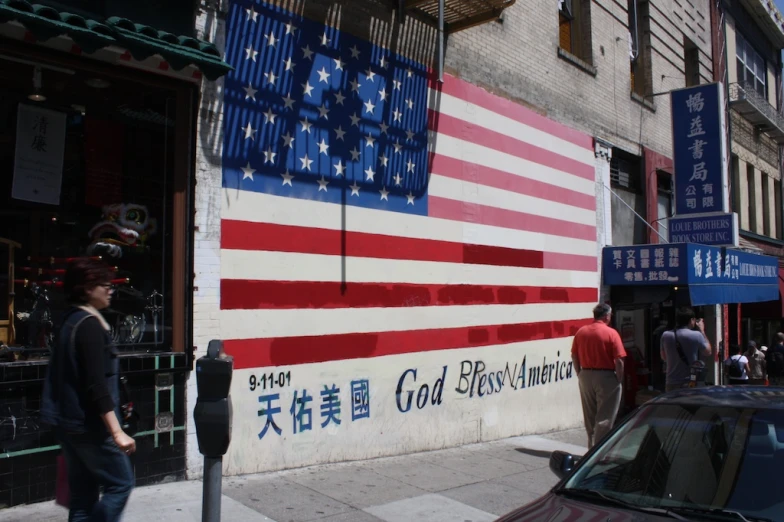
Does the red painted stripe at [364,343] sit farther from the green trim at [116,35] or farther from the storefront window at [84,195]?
the green trim at [116,35]

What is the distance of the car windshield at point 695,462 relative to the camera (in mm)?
3307

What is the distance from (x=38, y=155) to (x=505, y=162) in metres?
6.35

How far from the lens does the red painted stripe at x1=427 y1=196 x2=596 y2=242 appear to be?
9.13 metres

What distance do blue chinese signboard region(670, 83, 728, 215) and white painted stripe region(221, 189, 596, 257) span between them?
3.73m

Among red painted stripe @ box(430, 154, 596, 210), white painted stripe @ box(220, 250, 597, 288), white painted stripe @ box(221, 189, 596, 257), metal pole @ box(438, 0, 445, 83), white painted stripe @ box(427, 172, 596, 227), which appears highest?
metal pole @ box(438, 0, 445, 83)

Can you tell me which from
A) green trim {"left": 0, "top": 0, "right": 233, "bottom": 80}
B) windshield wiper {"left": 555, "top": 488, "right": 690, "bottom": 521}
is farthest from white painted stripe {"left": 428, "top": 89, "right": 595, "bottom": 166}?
windshield wiper {"left": 555, "top": 488, "right": 690, "bottom": 521}

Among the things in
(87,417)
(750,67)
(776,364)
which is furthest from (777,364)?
(87,417)

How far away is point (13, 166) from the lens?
5836 mm

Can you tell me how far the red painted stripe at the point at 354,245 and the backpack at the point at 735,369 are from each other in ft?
18.0

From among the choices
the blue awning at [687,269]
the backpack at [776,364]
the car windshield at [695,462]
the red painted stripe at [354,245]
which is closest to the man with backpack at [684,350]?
the blue awning at [687,269]

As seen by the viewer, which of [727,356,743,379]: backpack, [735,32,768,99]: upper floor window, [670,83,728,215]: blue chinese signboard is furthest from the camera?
[735,32,768,99]: upper floor window

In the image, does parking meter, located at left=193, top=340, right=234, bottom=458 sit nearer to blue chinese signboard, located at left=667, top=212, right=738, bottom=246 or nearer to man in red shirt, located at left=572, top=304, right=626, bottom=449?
man in red shirt, located at left=572, top=304, right=626, bottom=449

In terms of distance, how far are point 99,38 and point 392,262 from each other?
4.11 metres

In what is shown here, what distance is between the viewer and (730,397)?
157 inches
